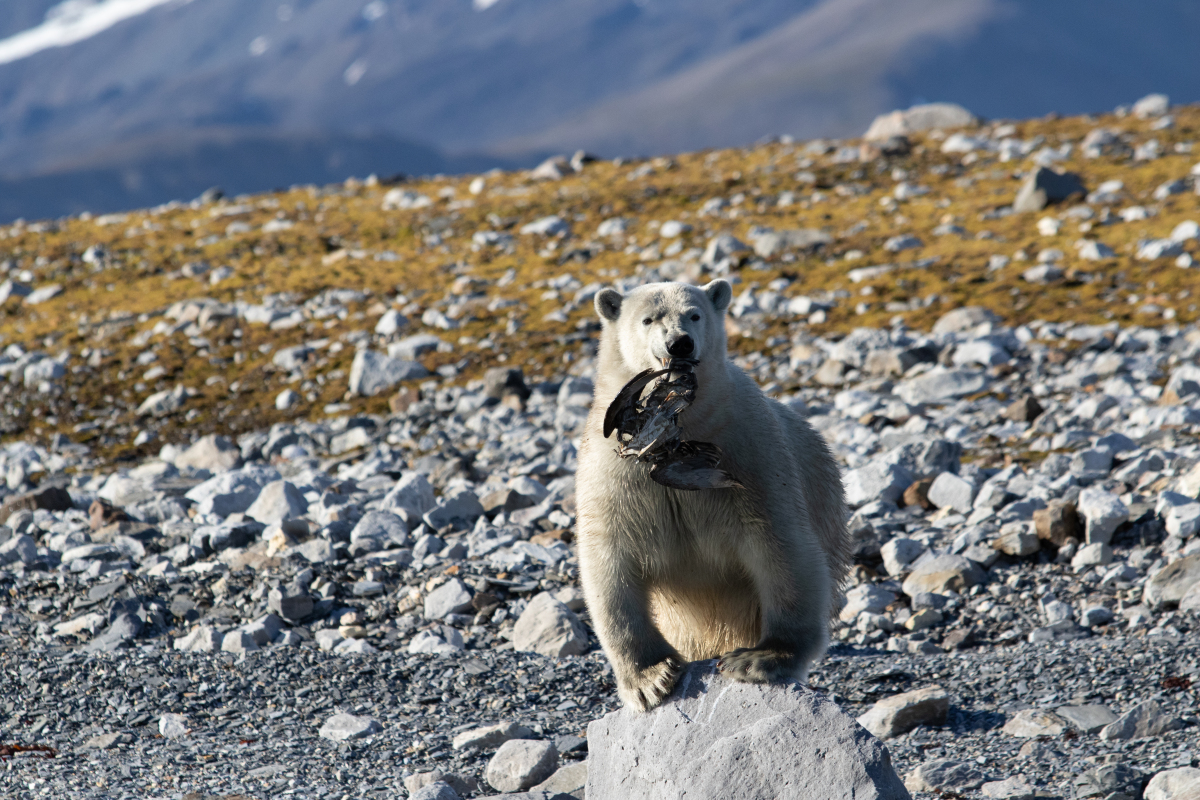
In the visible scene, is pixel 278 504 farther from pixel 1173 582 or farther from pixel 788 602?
pixel 1173 582

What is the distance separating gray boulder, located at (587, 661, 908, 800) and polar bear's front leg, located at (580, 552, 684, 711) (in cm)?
9

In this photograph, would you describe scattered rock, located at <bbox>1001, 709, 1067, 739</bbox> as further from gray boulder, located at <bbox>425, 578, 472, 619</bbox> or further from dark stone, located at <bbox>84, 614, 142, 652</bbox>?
dark stone, located at <bbox>84, 614, 142, 652</bbox>

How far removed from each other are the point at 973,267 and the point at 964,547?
794cm

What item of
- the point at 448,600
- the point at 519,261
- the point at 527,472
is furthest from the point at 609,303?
the point at 519,261

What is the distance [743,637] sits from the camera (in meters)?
4.65

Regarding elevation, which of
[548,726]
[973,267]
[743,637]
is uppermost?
[743,637]

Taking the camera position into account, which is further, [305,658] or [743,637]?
[305,658]

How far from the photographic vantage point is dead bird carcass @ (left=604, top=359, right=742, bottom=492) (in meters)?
4.00

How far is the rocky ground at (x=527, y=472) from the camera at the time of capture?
5.29 meters

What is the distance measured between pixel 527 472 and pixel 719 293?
16.3 ft

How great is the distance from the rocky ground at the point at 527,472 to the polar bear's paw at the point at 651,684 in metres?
→ 0.75

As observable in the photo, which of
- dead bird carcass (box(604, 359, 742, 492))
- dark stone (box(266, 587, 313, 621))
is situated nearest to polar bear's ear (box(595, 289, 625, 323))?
dead bird carcass (box(604, 359, 742, 492))

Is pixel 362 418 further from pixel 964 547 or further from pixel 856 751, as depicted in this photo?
pixel 856 751

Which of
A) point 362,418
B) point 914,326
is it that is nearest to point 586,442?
point 362,418
